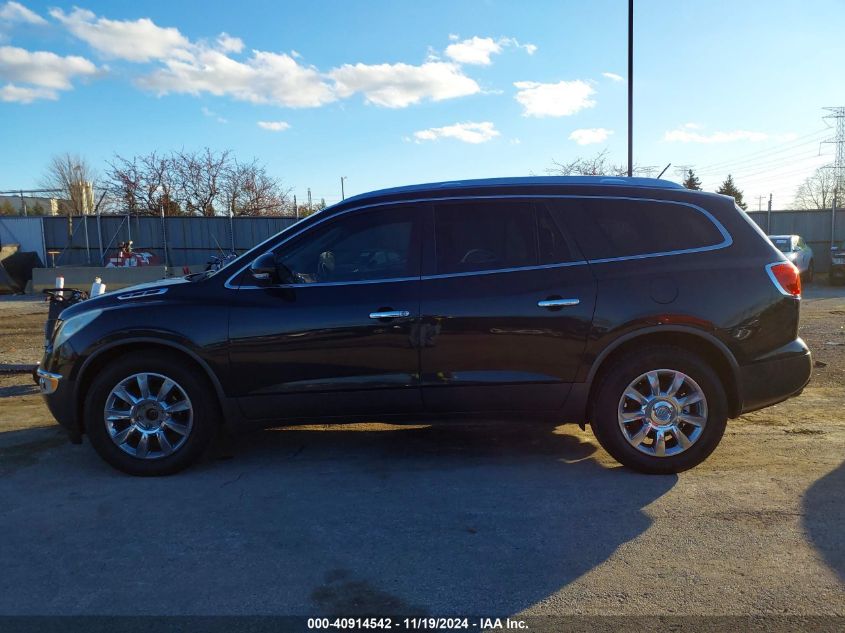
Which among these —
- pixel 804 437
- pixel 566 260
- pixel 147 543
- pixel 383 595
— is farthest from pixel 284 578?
pixel 804 437

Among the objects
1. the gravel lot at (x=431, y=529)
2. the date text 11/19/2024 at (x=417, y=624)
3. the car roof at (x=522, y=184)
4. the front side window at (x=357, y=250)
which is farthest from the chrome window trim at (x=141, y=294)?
the date text 11/19/2024 at (x=417, y=624)

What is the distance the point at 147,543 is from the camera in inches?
134

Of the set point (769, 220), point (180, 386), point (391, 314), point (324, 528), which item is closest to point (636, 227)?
point (391, 314)

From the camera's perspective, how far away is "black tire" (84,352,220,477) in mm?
4258

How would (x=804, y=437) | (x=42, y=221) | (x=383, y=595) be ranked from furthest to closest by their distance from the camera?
(x=42, y=221) → (x=804, y=437) → (x=383, y=595)

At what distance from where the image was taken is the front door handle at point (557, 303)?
13.6 feet

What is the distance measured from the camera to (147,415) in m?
4.31

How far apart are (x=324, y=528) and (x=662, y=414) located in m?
2.35

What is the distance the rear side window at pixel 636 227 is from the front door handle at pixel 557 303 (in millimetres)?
352

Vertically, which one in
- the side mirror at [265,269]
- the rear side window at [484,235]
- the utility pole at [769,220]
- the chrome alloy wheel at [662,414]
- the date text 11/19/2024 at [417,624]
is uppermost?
the utility pole at [769,220]

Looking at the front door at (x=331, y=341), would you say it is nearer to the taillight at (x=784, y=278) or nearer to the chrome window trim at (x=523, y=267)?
the chrome window trim at (x=523, y=267)

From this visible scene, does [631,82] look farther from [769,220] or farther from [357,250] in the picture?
[357,250]

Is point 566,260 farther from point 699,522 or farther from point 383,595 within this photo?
point 383,595

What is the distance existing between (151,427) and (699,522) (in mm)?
3591
